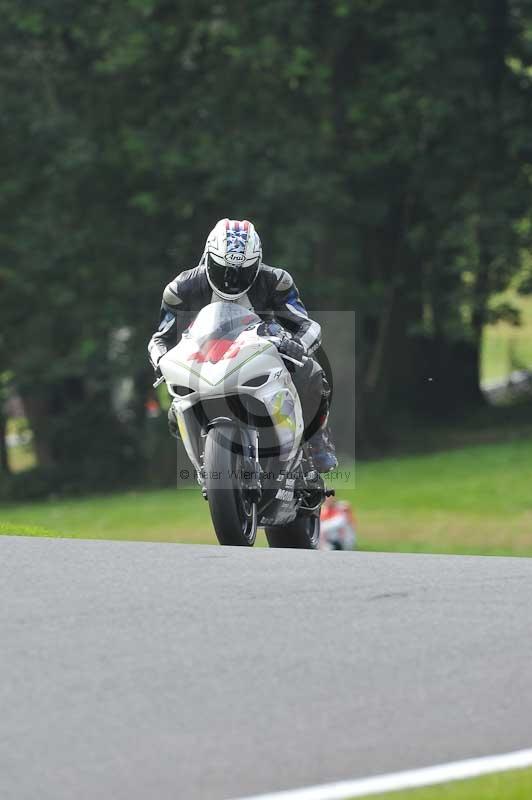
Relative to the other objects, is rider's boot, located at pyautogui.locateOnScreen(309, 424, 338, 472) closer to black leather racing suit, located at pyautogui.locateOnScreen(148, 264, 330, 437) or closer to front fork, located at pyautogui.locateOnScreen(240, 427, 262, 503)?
black leather racing suit, located at pyautogui.locateOnScreen(148, 264, 330, 437)

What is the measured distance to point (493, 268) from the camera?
3334cm

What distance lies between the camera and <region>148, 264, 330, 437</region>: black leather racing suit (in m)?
10.3

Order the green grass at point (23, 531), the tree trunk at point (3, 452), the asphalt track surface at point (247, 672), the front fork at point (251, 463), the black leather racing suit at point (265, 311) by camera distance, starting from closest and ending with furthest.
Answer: the asphalt track surface at point (247, 672), the front fork at point (251, 463), the black leather racing suit at point (265, 311), the green grass at point (23, 531), the tree trunk at point (3, 452)

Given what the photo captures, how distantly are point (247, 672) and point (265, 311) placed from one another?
15.6 ft

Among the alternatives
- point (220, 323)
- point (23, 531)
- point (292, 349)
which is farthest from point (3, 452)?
point (220, 323)

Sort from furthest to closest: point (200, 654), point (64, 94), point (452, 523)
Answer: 1. point (64, 94)
2. point (452, 523)
3. point (200, 654)

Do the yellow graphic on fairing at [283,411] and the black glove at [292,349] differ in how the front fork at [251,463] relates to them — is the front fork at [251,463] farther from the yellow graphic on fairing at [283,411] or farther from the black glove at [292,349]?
the black glove at [292,349]

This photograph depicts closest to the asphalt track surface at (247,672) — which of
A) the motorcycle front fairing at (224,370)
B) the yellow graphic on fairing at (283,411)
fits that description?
the motorcycle front fairing at (224,370)

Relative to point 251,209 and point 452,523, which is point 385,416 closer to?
point 251,209

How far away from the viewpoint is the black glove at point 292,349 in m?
9.98

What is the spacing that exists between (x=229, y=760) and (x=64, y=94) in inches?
1185

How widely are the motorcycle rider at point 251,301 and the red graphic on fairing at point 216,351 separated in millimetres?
401

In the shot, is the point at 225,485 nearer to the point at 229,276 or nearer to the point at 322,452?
the point at 229,276

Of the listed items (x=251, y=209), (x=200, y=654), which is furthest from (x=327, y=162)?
(x=200, y=654)
